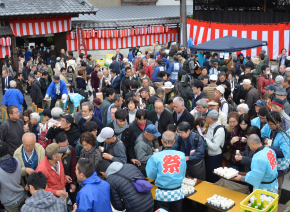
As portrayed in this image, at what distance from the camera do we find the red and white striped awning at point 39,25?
1551cm

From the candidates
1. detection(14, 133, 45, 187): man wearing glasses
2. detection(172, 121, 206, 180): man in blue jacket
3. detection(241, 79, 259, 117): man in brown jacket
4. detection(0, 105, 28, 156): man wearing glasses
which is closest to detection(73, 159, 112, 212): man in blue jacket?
detection(14, 133, 45, 187): man wearing glasses

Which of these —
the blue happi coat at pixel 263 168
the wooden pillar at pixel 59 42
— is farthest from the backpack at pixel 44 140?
the wooden pillar at pixel 59 42

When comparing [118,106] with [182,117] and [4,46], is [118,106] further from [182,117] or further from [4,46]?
[4,46]

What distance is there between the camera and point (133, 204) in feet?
12.7

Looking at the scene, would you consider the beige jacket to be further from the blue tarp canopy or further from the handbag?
the blue tarp canopy

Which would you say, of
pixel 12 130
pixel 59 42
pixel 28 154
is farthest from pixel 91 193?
pixel 59 42

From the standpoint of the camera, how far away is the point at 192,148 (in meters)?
5.38

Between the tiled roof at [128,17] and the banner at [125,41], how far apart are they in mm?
859

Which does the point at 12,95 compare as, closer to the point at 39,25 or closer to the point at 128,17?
the point at 39,25

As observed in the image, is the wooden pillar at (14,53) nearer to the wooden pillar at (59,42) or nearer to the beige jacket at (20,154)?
the wooden pillar at (59,42)

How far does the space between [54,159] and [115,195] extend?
1241 mm

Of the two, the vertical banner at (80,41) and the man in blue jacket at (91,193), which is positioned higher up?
the vertical banner at (80,41)

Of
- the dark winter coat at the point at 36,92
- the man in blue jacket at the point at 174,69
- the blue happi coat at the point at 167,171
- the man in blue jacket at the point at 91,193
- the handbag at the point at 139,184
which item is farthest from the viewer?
the man in blue jacket at the point at 174,69

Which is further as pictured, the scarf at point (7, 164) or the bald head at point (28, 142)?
the bald head at point (28, 142)
